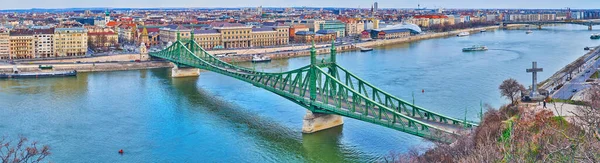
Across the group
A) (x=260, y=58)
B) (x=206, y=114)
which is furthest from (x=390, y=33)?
(x=206, y=114)

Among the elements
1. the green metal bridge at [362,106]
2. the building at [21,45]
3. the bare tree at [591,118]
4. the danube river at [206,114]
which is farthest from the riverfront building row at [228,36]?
the bare tree at [591,118]

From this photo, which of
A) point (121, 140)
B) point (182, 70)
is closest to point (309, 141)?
point (121, 140)

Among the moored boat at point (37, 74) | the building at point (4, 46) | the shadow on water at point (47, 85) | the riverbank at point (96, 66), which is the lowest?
the shadow on water at point (47, 85)

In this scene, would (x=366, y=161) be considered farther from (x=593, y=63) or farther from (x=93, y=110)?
(x=593, y=63)

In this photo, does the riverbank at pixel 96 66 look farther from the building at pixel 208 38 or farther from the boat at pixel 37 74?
the building at pixel 208 38

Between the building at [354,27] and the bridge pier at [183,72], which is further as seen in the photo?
the building at [354,27]

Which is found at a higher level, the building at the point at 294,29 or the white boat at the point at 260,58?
the building at the point at 294,29
